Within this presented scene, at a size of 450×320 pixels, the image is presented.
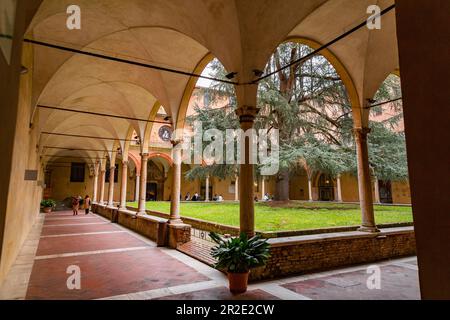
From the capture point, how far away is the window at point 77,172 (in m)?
28.7

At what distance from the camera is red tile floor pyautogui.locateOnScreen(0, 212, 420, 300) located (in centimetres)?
439

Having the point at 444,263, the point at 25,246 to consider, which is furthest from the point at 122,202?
the point at 444,263

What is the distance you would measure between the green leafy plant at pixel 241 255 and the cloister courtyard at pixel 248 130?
0.07ft

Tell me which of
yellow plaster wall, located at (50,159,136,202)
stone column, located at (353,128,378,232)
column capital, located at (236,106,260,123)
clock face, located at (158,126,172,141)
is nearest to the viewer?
column capital, located at (236,106,260,123)

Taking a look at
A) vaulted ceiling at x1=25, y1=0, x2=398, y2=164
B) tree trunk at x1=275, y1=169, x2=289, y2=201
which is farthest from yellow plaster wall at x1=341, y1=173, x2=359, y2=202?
vaulted ceiling at x1=25, y1=0, x2=398, y2=164

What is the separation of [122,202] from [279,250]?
11.3m

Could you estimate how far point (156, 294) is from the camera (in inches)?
173

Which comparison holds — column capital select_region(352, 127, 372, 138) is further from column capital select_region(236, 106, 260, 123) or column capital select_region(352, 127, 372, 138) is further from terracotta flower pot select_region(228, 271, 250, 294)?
terracotta flower pot select_region(228, 271, 250, 294)

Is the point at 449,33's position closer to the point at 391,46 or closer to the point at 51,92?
the point at 391,46

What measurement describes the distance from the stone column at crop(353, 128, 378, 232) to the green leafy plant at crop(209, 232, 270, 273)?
372 cm

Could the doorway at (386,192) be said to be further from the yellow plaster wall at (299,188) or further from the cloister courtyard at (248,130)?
the cloister courtyard at (248,130)

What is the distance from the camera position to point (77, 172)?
95.0ft

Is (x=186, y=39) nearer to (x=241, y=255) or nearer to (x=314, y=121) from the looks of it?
(x=241, y=255)

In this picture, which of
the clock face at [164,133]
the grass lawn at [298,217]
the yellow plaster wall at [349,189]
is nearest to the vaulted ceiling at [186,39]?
the grass lawn at [298,217]
